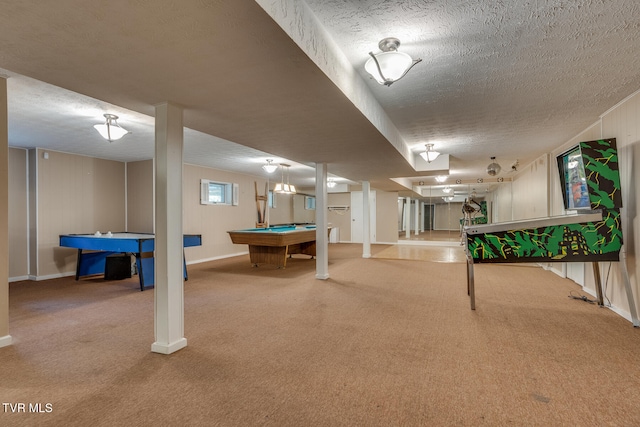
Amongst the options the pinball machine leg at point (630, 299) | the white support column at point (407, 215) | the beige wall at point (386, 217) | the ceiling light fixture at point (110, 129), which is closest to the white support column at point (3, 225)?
the ceiling light fixture at point (110, 129)

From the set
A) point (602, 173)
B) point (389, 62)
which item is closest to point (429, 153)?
point (602, 173)

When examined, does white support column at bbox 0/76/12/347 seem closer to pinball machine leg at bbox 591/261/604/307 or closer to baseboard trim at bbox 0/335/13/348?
baseboard trim at bbox 0/335/13/348

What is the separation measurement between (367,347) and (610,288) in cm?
333

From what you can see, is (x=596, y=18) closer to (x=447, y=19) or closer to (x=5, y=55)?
(x=447, y=19)

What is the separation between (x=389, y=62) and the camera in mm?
2203

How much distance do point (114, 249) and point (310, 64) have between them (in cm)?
446

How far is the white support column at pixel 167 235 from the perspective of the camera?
2570 millimetres

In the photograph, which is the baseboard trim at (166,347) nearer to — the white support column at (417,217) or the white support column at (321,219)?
the white support column at (321,219)

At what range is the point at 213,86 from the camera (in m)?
2.25

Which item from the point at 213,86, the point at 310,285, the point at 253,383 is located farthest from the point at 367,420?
the point at 310,285

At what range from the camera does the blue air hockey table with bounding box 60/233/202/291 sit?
4.64 metres

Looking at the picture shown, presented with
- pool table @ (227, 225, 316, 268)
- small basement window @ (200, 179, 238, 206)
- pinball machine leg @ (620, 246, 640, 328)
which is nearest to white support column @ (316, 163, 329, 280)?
pool table @ (227, 225, 316, 268)

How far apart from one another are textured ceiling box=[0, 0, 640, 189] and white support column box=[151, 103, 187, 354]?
269 mm

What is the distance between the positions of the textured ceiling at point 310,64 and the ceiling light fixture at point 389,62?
0.07 m
